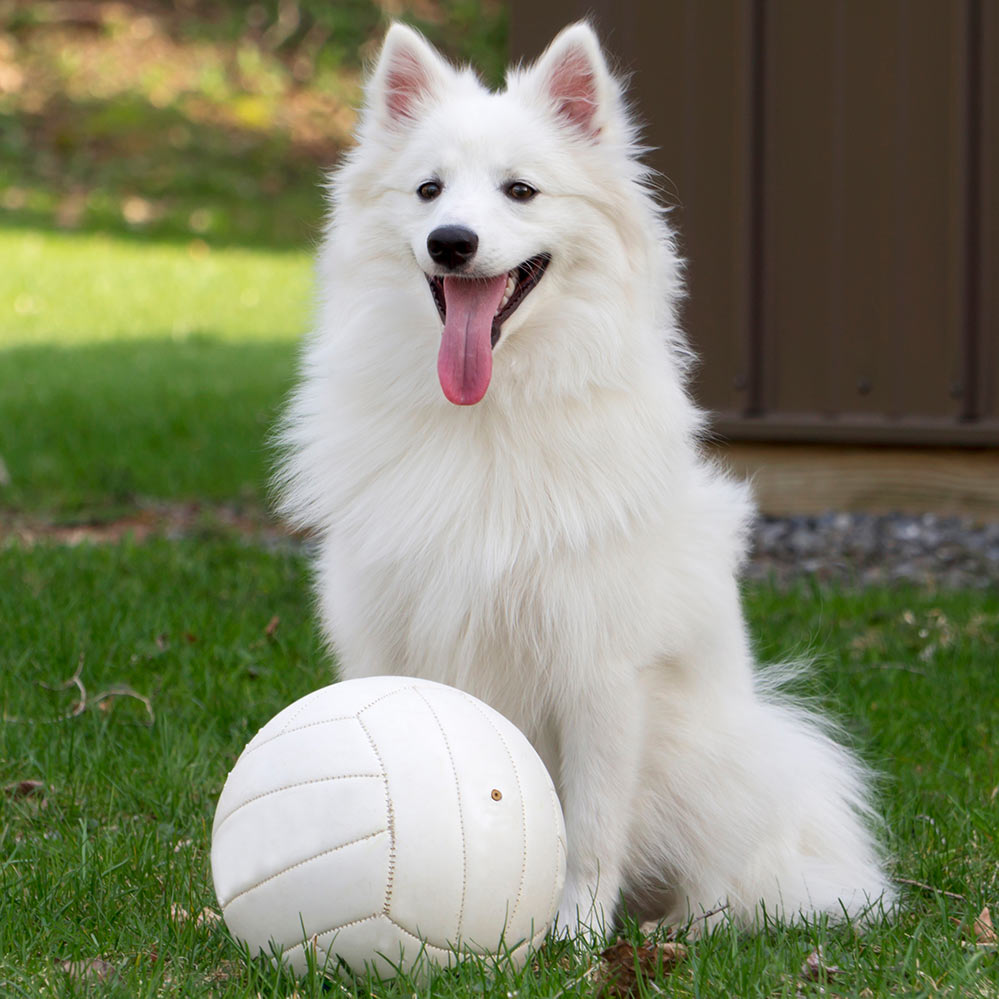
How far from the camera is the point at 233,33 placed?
21.0 m

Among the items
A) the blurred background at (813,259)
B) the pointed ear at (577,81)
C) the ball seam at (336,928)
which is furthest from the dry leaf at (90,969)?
the blurred background at (813,259)

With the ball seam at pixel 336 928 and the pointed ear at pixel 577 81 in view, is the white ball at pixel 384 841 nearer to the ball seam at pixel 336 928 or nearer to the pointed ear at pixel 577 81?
the ball seam at pixel 336 928

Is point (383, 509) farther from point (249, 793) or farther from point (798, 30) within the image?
point (798, 30)

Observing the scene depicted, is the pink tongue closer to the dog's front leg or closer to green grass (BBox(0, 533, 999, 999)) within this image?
the dog's front leg

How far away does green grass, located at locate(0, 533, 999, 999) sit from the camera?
259 cm

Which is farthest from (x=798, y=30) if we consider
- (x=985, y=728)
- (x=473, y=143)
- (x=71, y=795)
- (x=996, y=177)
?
(x=71, y=795)

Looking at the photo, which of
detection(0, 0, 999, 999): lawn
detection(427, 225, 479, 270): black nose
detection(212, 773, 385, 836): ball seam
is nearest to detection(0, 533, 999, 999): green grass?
detection(0, 0, 999, 999): lawn

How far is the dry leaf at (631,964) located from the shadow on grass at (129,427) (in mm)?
4780

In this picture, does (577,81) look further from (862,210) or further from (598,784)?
(862,210)

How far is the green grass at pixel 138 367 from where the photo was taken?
24.8 feet

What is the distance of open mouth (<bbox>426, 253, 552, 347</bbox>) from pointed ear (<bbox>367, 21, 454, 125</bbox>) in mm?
444

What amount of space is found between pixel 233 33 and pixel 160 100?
1987 mm

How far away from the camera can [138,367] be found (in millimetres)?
10734

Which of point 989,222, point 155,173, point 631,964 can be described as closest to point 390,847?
point 631,964
